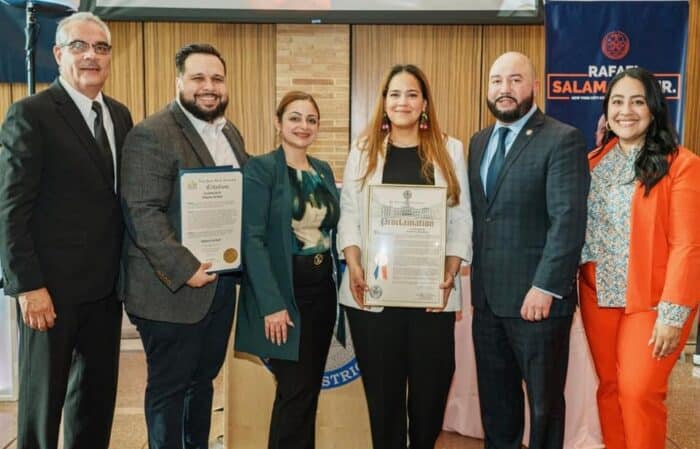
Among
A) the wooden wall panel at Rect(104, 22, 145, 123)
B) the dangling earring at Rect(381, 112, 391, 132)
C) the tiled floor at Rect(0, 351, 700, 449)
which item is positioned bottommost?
the tiled floor at Rect(0, 351, 700, 449)

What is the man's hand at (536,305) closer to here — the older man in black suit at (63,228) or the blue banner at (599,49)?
the older man in black suit at (63,228)

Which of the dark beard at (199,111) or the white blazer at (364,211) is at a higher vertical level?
the dark beard at (199,111)

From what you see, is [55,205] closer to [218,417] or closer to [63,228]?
[63,228]

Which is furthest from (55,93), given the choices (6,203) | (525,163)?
(525,163)

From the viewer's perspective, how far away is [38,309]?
6.43 ft

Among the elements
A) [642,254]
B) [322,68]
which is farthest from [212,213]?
[322,68]

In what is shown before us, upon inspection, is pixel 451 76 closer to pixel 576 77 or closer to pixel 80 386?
pixel 576 77

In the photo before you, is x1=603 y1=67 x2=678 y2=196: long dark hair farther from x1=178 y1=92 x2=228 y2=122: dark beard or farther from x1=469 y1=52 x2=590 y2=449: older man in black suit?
x1=178 y1=92 x2=228 y2=122: dark beard

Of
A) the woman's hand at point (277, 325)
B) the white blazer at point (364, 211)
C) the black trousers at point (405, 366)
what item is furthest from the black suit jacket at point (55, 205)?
the black trousers at point (405, 366)

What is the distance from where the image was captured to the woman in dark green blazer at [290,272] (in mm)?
2096

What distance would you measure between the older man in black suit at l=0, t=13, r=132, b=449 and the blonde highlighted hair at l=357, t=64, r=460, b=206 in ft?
3.05

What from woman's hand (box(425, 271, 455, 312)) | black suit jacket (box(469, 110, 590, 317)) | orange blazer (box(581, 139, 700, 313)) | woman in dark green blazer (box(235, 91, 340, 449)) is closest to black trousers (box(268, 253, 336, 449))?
woman in dark green blazer (box(235, 91, 340, 449))

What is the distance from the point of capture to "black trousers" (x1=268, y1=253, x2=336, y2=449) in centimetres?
214

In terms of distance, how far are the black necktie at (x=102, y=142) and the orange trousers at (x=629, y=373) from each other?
1804mm
